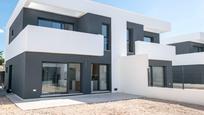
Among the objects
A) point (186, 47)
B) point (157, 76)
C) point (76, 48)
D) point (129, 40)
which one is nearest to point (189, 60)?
point (186, 47)

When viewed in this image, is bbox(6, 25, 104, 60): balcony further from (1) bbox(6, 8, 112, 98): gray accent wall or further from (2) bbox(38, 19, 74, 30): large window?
(2) bbox(38, 19, 74, 30): large window

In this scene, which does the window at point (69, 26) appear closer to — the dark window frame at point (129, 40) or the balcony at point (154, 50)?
the dark window frame at point (129, 40)

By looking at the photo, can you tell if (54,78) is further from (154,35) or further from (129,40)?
(154,35)

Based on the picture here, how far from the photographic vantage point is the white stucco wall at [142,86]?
Result: 11115 mm

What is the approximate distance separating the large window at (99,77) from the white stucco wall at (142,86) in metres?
1.38

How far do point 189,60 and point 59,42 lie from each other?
1648cm

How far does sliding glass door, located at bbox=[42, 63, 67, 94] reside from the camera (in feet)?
41.0

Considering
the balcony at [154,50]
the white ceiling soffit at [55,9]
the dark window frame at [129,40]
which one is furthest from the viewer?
the dark window frame at [129,40]

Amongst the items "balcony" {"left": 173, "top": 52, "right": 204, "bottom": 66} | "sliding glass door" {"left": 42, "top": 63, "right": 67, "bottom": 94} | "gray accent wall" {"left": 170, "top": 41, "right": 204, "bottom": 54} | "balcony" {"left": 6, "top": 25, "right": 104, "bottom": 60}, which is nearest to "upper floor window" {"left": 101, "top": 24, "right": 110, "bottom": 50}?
"balcony" {"left": 6, "top": 25, "right": 104, "bottom": 60}

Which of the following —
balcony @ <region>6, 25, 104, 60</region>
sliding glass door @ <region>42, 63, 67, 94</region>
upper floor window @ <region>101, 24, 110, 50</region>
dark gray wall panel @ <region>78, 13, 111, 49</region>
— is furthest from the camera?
upper floor window @ <region>101, 24, 110, 50</region>

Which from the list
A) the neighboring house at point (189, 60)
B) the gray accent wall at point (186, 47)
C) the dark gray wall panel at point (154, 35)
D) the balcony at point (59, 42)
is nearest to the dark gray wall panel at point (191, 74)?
the neighboring house at point (189, 60)

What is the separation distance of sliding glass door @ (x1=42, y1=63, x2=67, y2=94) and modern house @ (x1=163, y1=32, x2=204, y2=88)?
40.7 feet

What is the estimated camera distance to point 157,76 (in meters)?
18.0

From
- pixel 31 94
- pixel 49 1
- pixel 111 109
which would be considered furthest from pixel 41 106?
pixel 49 1
